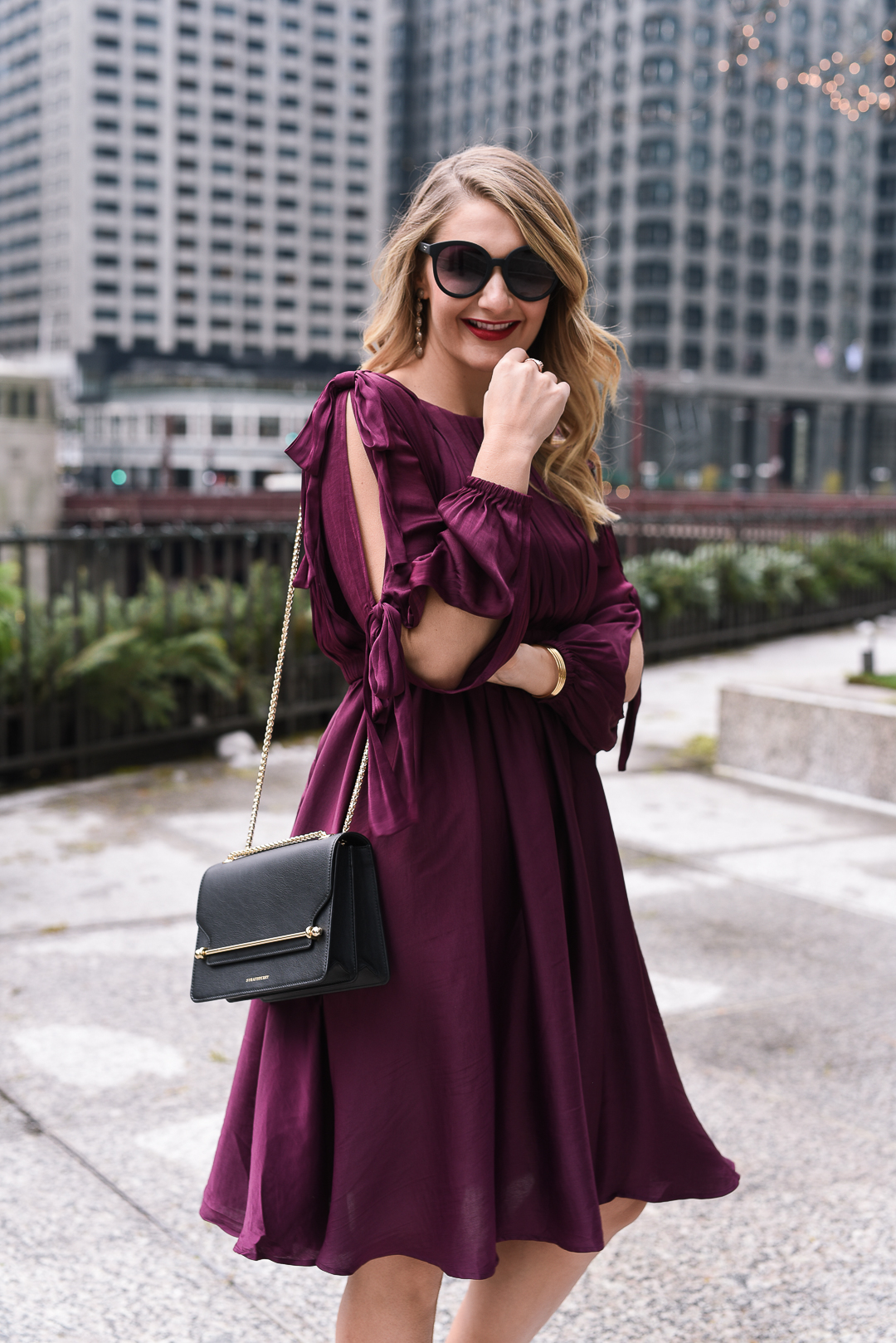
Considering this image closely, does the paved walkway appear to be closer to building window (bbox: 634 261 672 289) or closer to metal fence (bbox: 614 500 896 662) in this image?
metal fence (bbox: 614 500 896 662)

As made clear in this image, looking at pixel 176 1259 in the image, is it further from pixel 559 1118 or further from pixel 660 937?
pixel 660 937

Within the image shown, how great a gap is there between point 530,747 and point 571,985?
0.35 m

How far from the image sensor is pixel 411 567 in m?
1.78

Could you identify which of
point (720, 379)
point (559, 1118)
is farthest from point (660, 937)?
point (720, 379)

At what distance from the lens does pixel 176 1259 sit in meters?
2.80

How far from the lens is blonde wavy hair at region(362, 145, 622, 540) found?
1.97 metres

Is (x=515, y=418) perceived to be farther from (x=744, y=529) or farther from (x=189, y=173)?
(x=189, y=173)

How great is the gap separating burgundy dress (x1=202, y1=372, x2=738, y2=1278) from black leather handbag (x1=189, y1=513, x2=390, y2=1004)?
5cm

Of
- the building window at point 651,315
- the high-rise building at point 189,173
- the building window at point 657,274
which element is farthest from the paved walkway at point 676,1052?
the high-rise building at point 189,173

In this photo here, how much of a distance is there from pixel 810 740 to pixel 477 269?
5.78 meters

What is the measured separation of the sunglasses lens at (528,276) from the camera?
1961 mm

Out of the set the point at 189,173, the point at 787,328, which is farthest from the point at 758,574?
the point at 189,173

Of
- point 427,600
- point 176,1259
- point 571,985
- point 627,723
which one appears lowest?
point 176,1259

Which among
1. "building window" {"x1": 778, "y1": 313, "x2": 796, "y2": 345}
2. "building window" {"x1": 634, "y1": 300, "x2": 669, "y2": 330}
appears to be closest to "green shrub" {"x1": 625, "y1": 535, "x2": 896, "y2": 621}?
"building window" {"x1": 634, "y1": 300, "x2": 669, "y2": 330}
